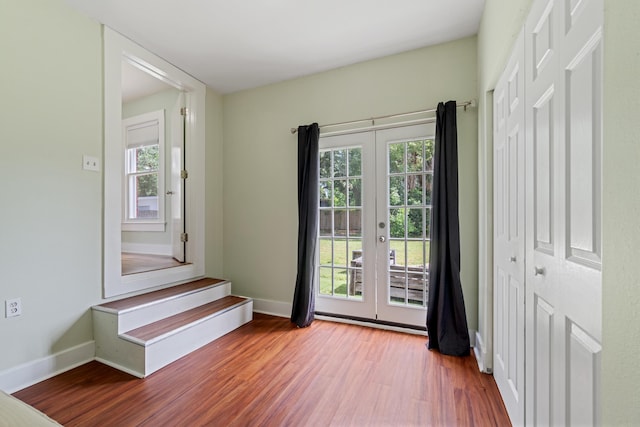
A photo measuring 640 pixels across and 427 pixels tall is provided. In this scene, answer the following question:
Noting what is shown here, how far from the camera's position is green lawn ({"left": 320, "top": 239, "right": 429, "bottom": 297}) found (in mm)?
2641

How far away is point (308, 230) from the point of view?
2828mm

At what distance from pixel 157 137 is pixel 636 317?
4.78 m

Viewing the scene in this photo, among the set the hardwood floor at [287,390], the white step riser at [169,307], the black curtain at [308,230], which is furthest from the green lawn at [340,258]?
the white step riser at [169,307]

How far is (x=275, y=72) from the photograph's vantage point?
2.96 meters

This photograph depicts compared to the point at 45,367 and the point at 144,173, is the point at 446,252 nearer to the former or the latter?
the point at 45,367

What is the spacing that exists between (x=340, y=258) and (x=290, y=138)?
1.45 m

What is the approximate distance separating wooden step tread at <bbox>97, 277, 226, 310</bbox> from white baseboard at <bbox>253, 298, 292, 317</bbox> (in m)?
0.53

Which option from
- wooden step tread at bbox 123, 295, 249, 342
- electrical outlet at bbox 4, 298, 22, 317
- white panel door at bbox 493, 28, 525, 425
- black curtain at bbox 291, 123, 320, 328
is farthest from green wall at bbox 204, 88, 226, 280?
white panel door at bbox 493, 28, 525, 425

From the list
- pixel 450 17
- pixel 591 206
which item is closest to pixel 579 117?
pixel 591 206

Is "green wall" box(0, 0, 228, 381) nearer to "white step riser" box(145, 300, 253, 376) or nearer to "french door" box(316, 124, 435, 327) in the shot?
"white step riser" box(145, 300, 253, 376)

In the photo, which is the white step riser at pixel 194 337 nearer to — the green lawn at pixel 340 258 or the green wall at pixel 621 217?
the green lawn at pixel 340 258

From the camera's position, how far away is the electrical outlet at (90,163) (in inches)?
85.0

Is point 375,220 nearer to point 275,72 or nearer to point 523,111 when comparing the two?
point 523,111

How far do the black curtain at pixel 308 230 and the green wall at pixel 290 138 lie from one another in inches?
9.1
